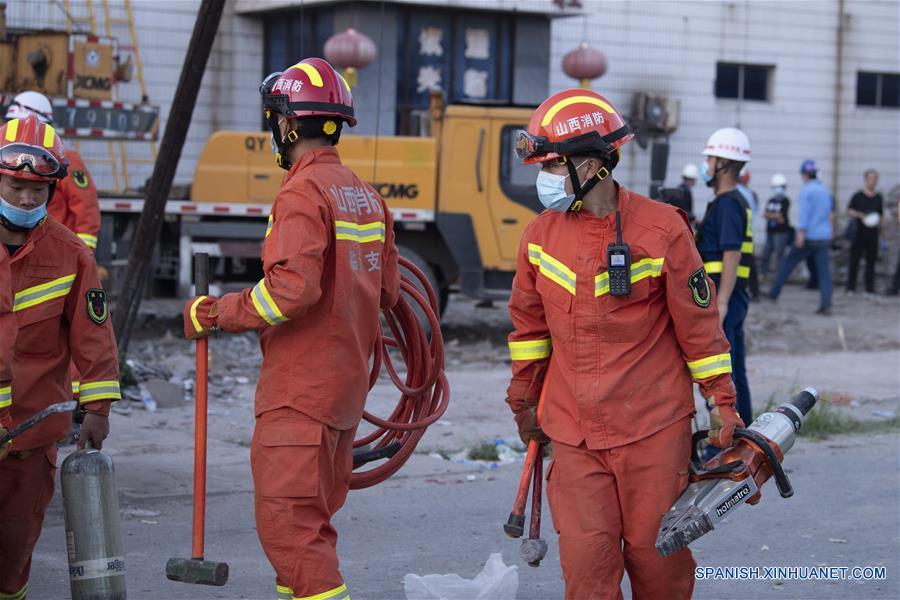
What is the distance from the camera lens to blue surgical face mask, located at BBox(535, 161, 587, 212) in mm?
4195

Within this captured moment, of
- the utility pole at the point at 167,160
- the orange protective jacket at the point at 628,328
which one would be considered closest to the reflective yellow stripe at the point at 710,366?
the orange protective jacket at the point at 628,328

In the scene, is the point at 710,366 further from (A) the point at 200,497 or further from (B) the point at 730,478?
(A) the point at 200,497

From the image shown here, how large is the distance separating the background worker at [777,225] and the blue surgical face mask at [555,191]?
1643 centimetres

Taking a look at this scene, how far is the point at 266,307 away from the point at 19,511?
1.29 meters

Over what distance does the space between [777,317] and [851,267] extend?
3.71 meters

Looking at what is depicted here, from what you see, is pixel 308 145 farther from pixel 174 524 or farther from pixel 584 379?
pixel 174 524

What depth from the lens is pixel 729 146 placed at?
24.7 ft

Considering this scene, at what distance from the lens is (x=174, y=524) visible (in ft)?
21.5

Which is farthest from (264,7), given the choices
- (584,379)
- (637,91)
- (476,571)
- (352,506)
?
(584,379)

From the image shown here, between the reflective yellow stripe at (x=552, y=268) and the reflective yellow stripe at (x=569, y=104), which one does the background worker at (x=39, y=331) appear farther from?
the reflective yellow stripe at (x=569, y=104)

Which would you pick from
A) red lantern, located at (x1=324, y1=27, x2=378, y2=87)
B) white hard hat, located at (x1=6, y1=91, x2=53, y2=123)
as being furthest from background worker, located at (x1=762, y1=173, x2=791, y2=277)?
white hard hat, located at (x1=6, y1=91, x2=53, y2=123)

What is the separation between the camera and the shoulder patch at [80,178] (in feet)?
26.2

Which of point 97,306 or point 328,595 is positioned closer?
point 328,595

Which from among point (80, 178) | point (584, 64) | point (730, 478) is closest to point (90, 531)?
point (730, 478)
